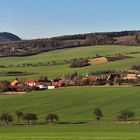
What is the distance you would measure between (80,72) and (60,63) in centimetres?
2858

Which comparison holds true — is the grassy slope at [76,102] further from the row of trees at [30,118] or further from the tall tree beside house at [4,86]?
the tall tree beside house at [4,86]

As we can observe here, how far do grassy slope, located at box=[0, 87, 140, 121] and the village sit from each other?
34.3 feet

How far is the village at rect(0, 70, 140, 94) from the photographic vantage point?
120m

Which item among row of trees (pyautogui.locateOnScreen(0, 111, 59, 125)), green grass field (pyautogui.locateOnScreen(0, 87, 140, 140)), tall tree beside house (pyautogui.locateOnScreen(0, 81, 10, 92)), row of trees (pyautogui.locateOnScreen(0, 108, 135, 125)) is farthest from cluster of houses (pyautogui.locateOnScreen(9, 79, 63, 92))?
row of trees (pyautogui.locateOnScreen(0, 108, 135, 125))

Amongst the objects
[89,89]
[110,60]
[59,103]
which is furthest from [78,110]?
[110,60]

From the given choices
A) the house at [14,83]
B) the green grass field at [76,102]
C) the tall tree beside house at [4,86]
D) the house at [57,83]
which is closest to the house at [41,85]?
the house at [57,83]

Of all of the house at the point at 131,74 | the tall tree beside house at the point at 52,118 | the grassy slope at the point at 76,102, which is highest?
the house at the point at 131,74

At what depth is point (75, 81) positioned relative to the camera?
125812 millimetres

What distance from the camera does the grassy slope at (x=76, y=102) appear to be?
86.2m

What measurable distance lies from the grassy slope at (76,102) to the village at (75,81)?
1044 centimetres

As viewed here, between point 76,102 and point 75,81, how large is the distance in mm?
29908

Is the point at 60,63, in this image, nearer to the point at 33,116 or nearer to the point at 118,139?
the point at 33,116

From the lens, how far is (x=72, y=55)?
190 m

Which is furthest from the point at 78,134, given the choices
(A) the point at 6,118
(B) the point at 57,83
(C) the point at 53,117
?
(B) the point at 57,83
